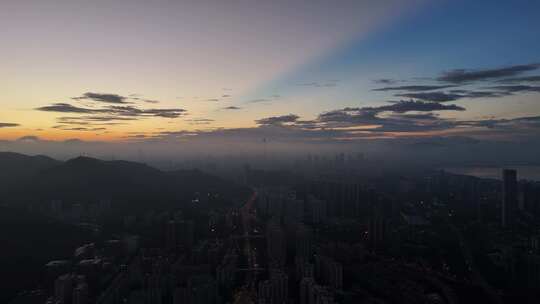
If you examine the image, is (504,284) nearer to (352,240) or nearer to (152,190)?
(352,240)

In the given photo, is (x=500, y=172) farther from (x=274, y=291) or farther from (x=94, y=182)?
(x=94, y=182)

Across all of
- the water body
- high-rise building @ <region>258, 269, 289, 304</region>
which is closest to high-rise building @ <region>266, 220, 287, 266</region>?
high-rise building @ <region>258, 269, 289, 304</region>

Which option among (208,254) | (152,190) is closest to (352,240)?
(208,254)

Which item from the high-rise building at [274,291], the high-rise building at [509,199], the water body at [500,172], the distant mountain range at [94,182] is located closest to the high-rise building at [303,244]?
the high-rise building at [274,291]

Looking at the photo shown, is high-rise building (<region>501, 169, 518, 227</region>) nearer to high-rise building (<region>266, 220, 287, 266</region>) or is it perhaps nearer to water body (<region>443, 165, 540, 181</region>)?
high-rise building (<region>266, 220, 287, 266</region>)

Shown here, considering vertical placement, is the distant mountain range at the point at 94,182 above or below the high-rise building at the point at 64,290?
above

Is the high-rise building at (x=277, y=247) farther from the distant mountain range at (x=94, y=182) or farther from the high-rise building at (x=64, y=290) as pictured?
the distant mountain range at (x=94, y=182)
